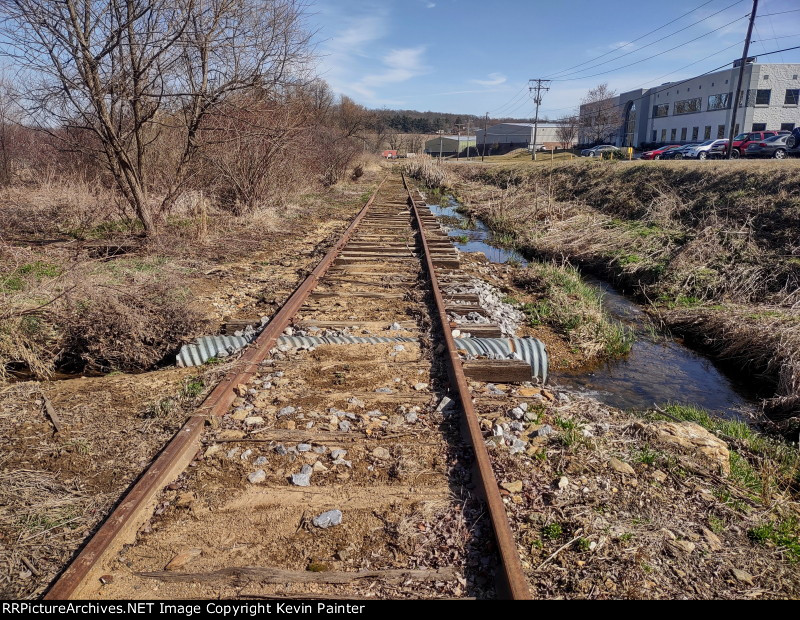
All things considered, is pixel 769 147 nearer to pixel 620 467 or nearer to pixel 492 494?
pixel 620 467

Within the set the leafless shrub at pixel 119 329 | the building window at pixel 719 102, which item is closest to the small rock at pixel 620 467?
the leafless shrub at pixel 119 329

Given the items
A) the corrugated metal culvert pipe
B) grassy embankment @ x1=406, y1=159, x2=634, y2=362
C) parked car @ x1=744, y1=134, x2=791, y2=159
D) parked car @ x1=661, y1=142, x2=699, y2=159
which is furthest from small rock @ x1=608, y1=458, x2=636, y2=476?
parked car @ x1=661, y1=142, x2=699, y2=159

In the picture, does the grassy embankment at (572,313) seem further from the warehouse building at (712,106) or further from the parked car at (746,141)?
the warehouse building at (712,106)

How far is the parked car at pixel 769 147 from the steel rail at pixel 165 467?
35662 mm

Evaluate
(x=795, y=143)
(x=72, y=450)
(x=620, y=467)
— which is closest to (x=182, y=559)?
(x=72, y=450)

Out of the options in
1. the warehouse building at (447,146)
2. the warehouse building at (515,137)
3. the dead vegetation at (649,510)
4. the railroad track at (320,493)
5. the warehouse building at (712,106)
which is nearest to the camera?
the railroad track at (320,493)

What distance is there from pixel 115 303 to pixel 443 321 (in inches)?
126

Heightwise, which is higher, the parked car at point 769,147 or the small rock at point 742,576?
the parked car at point 769,147

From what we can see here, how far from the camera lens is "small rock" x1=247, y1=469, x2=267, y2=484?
3.32 metres

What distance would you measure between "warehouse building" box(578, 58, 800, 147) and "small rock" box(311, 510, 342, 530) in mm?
59518

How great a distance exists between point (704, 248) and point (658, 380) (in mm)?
5465

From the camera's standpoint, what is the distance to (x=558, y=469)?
11.5ft

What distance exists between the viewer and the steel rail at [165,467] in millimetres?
2414

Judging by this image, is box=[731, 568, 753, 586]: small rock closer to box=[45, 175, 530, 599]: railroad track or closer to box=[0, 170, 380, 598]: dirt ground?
box=[45, 175, 530, 599]: railroad track
